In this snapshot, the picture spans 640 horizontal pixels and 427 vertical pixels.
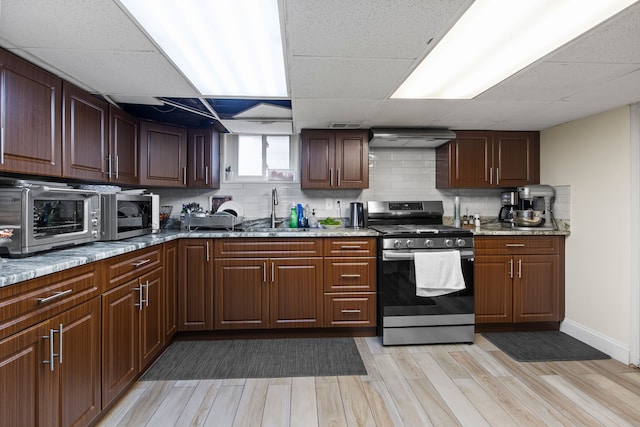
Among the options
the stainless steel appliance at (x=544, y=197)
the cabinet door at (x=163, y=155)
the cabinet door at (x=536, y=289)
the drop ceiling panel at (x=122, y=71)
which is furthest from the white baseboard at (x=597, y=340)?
the cabinet door at (x=163, y=155)

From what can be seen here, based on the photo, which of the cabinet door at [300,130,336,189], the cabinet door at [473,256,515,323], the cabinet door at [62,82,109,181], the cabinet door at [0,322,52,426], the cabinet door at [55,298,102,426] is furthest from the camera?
the cabinet door at [300,130,336,189]

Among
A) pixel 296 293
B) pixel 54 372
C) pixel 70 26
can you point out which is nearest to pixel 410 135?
pixel 296 293

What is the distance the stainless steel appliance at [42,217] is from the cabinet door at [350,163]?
7.09 feet

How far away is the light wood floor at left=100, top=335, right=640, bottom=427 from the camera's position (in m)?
1.90

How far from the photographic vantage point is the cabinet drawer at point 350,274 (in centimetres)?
307

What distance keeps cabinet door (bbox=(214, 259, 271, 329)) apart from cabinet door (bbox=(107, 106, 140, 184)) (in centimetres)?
105

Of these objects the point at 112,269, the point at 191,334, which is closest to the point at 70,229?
the point at 112,269

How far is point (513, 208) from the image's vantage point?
3.71m

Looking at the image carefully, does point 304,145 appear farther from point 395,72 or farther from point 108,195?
point 108,195

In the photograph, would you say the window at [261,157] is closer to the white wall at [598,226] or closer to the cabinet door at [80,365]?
the cabinet door at [80,365]

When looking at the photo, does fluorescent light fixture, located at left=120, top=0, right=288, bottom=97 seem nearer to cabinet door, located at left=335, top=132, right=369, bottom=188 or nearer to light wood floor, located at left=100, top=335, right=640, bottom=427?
cabinet door, located at left=335, top=132, right=369, bottom=188

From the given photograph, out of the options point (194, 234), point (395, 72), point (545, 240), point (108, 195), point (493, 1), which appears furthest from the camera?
point (545, 240)

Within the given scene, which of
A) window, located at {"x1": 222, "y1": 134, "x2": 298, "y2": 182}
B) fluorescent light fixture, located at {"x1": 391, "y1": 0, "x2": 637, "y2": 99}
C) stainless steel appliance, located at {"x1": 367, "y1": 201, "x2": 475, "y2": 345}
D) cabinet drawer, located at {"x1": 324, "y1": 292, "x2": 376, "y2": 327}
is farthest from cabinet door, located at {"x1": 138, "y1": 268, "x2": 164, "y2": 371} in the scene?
fluorescent light fixture, located at {"x1": 391, "y1": 0, "x2": 637, "y2": 99}

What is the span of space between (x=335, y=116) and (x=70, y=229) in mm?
2168
